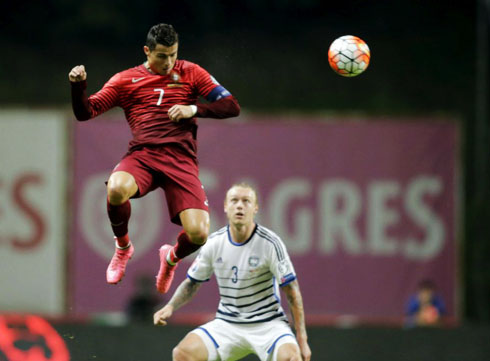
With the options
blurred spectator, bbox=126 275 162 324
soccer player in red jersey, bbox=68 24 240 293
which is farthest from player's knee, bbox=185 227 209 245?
blurred spectator, bbox=126 275 162 324

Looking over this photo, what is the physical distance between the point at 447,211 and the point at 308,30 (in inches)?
126

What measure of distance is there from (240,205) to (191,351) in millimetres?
1188

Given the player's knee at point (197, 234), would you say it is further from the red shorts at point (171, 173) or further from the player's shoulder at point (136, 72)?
the player's shoulder at point (136, 72)

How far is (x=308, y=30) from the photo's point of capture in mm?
14539

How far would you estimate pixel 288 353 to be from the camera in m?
7.88

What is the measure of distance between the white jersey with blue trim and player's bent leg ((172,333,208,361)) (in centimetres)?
33

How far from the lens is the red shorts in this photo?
7051 mm

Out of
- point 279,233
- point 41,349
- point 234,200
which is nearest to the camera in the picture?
point 234,200

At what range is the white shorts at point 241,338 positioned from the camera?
805 centimetres

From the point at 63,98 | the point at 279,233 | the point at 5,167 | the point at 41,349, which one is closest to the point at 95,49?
the point at 63,98

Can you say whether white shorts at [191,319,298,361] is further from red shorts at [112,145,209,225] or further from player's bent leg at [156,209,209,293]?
red shorts at [112,145,209,225]

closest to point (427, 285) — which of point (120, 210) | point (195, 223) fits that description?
point (195, 223)

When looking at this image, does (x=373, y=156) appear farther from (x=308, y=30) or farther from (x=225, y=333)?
(x=225, y=333)

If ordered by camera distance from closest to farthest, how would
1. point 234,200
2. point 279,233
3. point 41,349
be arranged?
point 234,200 < point 41,349 < point 279,233
